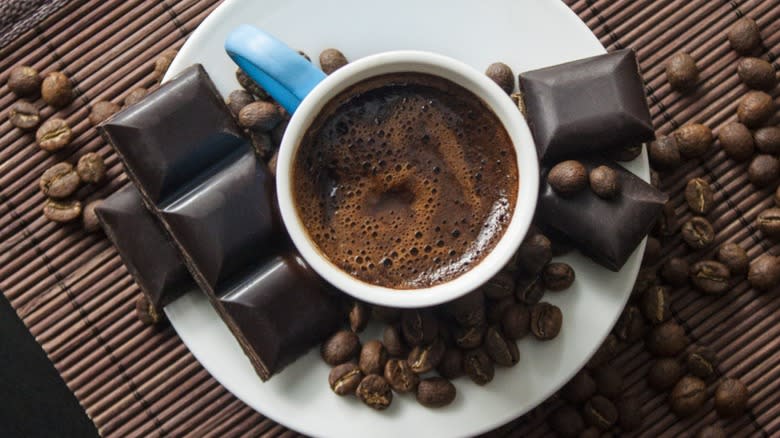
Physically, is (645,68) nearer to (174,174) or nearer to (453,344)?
(453,344)

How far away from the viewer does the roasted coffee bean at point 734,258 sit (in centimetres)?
145

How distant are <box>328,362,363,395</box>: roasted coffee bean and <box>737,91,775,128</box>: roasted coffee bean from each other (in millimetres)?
878

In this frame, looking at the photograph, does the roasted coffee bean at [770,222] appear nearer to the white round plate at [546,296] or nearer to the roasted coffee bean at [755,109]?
the roasted coffee bean at [755,109]

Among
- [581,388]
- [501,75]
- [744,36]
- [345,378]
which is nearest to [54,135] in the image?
[345,378]

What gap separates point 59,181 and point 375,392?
71 centimetres

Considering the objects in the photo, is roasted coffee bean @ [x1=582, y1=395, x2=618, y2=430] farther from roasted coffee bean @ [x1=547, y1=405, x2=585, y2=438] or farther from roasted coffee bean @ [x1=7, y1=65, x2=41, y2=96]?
roasted coffee bean @ [x1=7, y1=65, x2=41, y2=96]

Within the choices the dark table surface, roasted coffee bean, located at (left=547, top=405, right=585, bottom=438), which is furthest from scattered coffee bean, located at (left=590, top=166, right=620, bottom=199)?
the dark table surface

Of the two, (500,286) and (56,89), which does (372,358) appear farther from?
(56,89)

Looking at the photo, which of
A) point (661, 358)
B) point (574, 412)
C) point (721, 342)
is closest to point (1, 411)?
point (574, 412)

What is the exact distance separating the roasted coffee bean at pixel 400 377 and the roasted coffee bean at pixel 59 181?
0.68m

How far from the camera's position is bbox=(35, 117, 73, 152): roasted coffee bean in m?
1.44

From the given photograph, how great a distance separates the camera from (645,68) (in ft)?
4.85

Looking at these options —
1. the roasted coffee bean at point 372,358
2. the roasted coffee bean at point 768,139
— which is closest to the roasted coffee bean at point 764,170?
the roasted coffee bean at point 768,139

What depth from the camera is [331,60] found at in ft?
3.76
